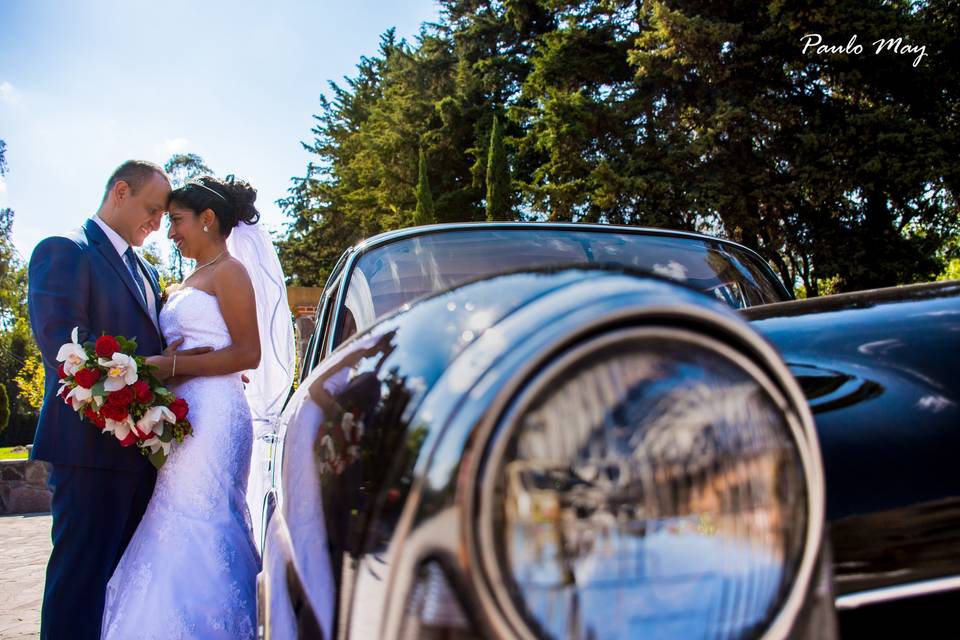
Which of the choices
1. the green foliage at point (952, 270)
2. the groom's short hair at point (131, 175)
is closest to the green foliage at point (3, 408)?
the groom's short hair at point (131, 175)

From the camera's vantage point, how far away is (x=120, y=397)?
8.64 ft

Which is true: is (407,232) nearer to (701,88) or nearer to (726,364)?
(726,364)

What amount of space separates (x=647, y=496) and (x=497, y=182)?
24.1 metres

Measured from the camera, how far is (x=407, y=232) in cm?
224

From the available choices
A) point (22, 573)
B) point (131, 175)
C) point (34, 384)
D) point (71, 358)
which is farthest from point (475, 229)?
point (34, 384)

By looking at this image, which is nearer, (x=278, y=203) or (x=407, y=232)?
(x=407, y=232)

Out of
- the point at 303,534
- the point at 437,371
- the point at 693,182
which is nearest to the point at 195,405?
the point at 303,534

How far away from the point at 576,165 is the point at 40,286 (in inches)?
724

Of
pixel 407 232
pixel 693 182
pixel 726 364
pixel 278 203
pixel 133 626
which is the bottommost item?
pixel 133 626

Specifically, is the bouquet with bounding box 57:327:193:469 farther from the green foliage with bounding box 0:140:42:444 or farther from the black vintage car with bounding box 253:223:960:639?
the green foliage with bounding box 0:140:42:444

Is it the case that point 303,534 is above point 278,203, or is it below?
below

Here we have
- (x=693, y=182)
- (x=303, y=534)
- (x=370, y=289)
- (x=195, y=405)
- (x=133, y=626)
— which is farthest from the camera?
(x=693, y=182)

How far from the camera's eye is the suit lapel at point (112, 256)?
306cm

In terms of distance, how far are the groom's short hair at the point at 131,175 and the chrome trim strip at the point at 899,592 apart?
3.41 m
